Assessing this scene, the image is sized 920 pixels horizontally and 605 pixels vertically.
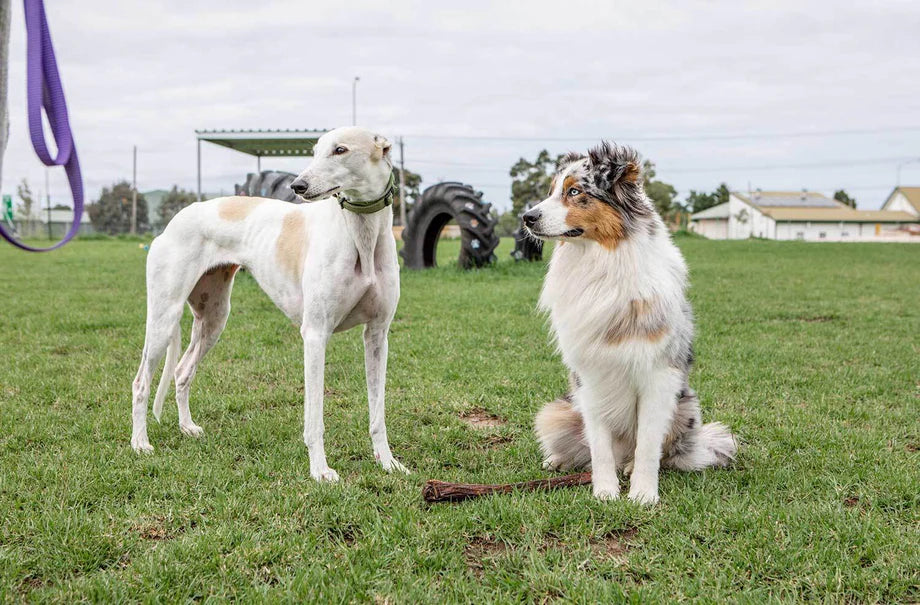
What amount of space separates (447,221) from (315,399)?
10368 mm

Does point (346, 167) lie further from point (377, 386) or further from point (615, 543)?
point (615, 543)

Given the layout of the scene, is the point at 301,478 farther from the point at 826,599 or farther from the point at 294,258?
the point at 826,599

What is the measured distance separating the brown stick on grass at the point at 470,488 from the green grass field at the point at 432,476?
0.07 meters

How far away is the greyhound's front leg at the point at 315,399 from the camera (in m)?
3.57

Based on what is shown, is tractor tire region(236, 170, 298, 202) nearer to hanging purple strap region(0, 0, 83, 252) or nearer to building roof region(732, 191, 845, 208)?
hanging purple strap region(0, 0, 83, 252)

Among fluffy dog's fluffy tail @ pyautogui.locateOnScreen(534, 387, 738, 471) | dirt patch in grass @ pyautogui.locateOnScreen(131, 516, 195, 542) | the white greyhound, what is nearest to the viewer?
dirt patch in grass @ pyautogui.locateOnScreen(131, 516, 195, 542)

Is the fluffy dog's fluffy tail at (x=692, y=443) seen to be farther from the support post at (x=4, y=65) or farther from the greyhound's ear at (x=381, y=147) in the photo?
the support post at (x=4, y=65)

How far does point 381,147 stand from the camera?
11.5ft

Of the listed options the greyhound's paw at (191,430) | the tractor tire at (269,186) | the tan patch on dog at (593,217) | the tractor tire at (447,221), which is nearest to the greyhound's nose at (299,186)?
the tan patch on dog at (593,217)

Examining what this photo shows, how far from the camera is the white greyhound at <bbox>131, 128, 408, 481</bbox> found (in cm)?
348

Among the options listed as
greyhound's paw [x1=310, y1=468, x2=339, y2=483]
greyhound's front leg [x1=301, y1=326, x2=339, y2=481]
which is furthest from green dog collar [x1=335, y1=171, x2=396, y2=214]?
greyhound's paw [x1=310, y1=468, x2=339, y2=483]

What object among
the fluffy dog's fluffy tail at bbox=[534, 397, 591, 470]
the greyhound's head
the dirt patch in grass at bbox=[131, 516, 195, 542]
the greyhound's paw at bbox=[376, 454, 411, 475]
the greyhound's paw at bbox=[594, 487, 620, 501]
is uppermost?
the greyhound's head

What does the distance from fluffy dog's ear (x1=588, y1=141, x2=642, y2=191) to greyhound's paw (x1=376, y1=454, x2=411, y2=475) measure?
1.81 metres

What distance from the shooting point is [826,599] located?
239 cm
